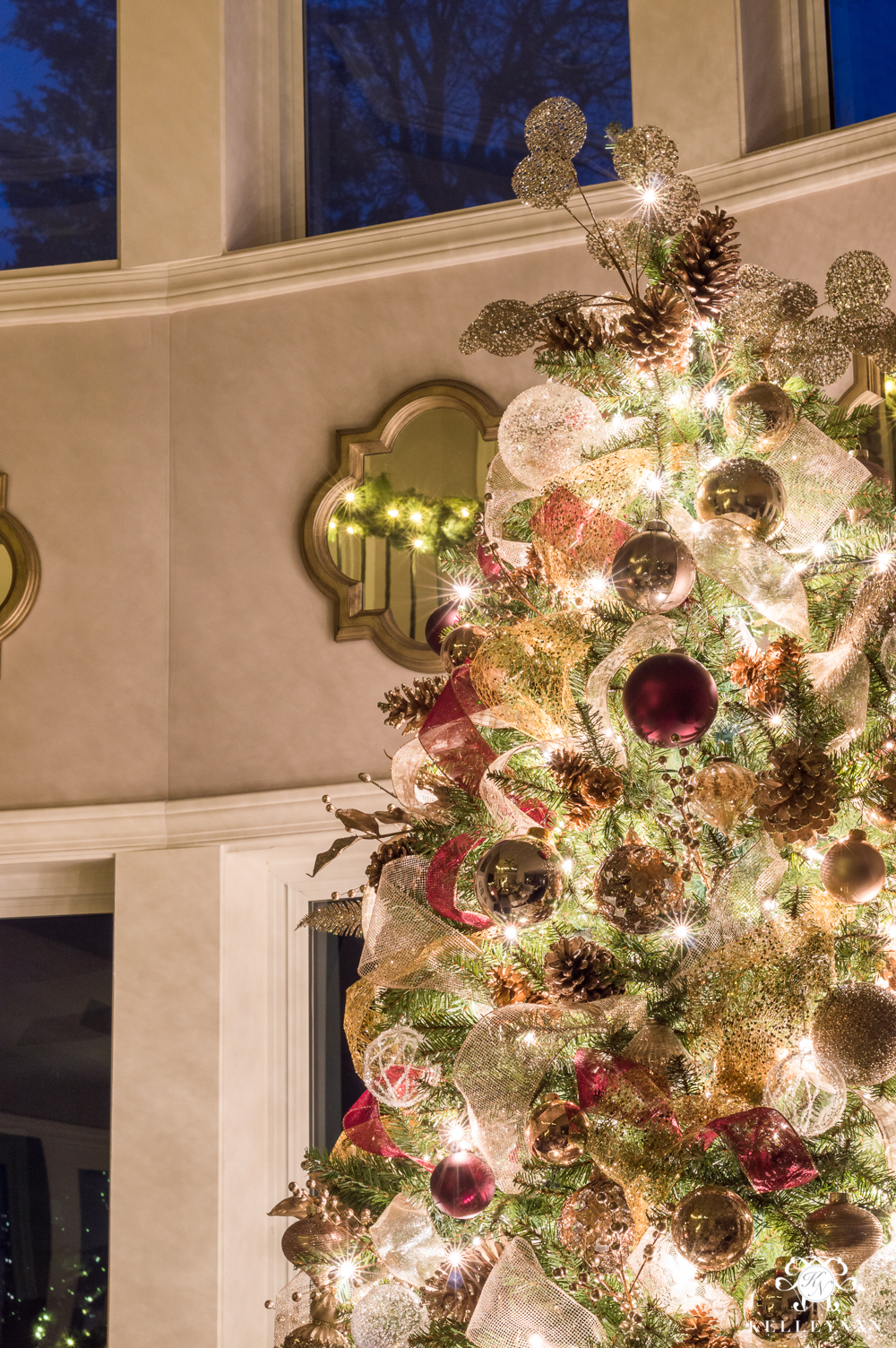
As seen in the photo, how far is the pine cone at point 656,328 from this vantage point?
4.12 feet

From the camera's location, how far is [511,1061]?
1.09m

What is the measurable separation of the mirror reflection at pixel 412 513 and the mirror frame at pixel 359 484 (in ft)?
0.07

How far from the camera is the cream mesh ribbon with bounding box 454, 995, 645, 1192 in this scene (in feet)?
3.56

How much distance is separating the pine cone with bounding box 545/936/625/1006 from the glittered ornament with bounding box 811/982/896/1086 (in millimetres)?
212

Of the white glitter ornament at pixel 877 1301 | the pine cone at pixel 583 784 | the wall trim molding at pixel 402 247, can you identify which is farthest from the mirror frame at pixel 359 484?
the white glitter ornament at pixel 877 1301

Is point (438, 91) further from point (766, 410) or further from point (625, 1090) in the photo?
point (625, 1090)

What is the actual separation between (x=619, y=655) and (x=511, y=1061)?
412 millimetres

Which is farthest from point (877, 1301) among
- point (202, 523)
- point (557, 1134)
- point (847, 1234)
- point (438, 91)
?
point (438, 91)

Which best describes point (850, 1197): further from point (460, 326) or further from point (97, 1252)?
point (97, 1252)

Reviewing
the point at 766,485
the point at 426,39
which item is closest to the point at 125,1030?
the point at 766,485

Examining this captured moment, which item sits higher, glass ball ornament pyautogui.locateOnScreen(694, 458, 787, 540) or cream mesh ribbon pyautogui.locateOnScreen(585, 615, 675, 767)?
glass ball ornament pyautogui.locateOnScreen(694, 458, 787, 540)

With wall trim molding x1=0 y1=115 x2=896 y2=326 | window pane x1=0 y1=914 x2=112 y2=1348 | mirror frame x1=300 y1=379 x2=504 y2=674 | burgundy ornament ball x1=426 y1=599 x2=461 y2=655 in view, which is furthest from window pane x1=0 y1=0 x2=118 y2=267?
burgundy ornament ball x1=426 y1=599 x2=461 y2=655

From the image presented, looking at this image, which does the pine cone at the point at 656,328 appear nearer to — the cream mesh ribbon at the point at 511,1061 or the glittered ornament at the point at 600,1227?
the cream mesh ribbon at the point at 511,1061

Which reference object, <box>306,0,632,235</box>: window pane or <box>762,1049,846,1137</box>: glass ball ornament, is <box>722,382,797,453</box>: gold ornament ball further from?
<box>306,0,632,235</box>: window pane
